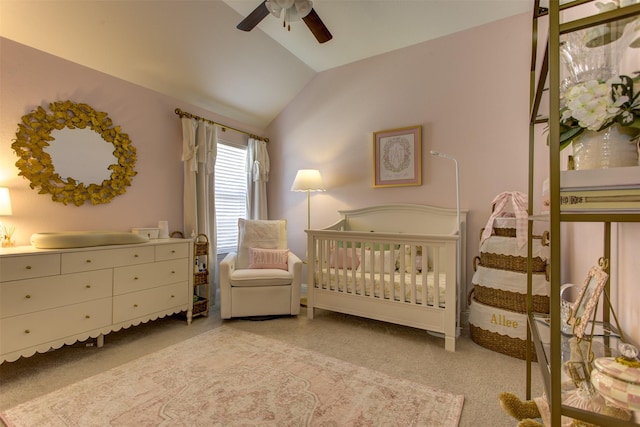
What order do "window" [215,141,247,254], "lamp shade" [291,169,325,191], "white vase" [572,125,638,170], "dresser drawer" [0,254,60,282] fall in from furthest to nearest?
"window" [215,141,247,254] → "lamp shade" [291,169,325,191] → "dresser drawer" [0,254,60,282] → "white vase" [572,125,638,170]

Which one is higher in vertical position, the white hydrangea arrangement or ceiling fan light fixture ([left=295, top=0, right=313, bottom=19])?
ceiling fan light fixture ([left=295, top=0, right=313, bottom=19])

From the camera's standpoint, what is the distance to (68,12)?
213 cm

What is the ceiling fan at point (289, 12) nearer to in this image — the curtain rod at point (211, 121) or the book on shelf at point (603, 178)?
the curtain rod at point (211, 121)

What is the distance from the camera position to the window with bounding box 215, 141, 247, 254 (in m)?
3.67

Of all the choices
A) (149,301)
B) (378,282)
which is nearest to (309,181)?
(378,282)

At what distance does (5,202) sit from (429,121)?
346cm

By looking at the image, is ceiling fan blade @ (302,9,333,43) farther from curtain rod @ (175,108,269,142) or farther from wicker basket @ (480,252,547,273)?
wicker basket @ (480,252,547,273)

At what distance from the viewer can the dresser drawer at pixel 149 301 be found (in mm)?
2273

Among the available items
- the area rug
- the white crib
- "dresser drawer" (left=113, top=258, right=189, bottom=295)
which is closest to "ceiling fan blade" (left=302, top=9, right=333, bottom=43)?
the white crib

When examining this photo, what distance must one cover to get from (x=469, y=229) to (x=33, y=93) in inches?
147

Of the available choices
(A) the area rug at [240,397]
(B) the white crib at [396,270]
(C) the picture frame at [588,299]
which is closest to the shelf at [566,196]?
(C) the picture frame at [588,299]

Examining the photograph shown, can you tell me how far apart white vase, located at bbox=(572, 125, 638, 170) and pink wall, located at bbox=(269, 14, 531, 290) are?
2.12m

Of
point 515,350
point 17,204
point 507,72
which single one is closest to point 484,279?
point 515,350

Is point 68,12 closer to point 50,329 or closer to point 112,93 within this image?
point 112,93
